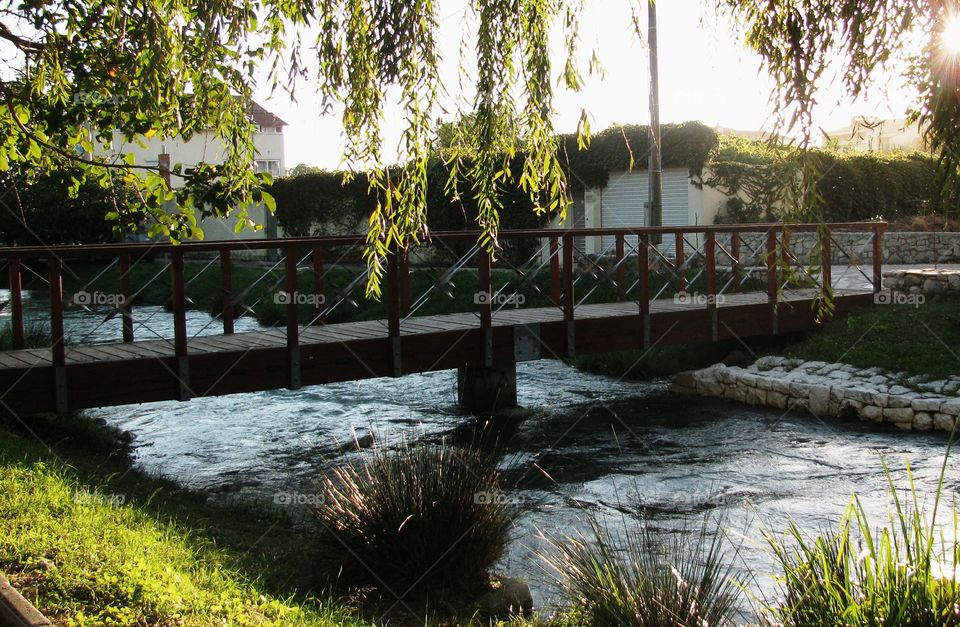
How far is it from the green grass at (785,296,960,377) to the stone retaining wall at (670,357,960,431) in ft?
0.90

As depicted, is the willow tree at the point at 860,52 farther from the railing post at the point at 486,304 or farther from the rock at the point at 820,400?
the rock at the point at 820,400

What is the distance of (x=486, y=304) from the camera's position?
10.5m

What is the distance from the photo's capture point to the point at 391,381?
1459 centimetres

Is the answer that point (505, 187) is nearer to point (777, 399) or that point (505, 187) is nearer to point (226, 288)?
point (777, 399)

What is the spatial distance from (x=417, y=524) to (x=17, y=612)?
2.42 meters

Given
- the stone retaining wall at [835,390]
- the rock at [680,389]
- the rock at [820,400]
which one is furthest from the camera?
the rock at [680,389]

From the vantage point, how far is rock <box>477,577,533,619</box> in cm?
515

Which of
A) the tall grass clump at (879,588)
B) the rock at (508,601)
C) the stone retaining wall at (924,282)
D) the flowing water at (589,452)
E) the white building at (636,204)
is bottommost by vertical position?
the flowing water at (589,452)

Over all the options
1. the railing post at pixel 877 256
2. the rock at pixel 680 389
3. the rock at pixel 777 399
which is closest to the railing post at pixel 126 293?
the rock at pixel 680 389

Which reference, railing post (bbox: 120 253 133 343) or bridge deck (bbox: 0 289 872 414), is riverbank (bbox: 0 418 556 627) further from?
railing post (bbox: 120 253 133 343)

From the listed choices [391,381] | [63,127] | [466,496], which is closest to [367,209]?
[391,381]

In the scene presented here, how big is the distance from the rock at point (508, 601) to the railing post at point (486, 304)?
5.19 m

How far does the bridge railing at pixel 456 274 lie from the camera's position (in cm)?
855

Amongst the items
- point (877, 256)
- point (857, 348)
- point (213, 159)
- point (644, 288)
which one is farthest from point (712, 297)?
point (213, 159)
